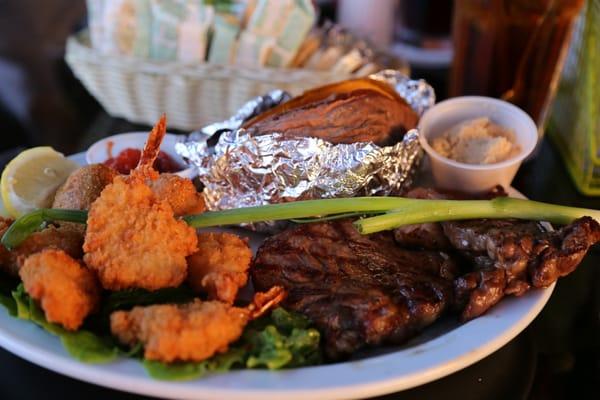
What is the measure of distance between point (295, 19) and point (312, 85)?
0.30 metres

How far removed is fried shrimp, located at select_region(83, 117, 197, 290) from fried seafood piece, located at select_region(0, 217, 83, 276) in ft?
0.37

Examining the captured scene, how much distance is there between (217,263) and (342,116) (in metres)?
0.55

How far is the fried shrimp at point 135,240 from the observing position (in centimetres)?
143

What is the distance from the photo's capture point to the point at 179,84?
240 centimetres

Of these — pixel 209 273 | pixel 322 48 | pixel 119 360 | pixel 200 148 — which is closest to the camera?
pixel 119 360

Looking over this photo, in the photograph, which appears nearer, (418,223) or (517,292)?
(517,292)

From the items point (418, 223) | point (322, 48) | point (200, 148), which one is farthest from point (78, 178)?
point (322, 48)

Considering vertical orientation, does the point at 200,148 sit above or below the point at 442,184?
above

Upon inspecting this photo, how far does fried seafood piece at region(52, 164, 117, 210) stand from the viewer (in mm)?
1685

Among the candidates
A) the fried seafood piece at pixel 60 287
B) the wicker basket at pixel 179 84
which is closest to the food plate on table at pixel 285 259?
the fried seafood piece at pixel 60 287

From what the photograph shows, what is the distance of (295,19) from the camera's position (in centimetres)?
248

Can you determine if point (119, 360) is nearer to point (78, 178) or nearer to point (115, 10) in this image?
point (78, 178)

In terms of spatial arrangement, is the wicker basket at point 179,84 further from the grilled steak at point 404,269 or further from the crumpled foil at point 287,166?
the grilled steak at point 404,269

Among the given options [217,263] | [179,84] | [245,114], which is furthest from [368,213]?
[179,84]
